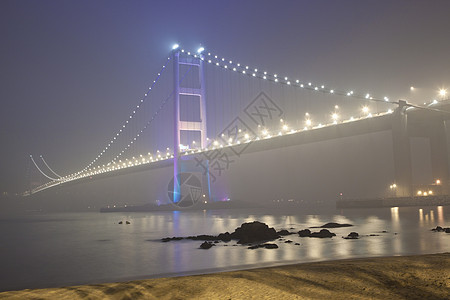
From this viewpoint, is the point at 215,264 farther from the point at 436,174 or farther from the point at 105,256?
the point at 436,174

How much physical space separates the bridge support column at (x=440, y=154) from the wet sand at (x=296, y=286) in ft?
125

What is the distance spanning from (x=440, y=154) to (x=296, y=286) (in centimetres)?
4048

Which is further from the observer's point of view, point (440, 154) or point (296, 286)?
point (440, 154)

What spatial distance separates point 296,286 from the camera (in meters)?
4.57

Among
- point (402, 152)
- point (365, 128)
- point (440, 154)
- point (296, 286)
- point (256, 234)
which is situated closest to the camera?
point (296, 286)

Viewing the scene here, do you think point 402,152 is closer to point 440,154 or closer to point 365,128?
point 365,128

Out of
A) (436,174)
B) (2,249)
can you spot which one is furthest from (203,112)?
(2,249)

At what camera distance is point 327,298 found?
4.14m

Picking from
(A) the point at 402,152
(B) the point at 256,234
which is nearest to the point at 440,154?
(A) the point at 402,152

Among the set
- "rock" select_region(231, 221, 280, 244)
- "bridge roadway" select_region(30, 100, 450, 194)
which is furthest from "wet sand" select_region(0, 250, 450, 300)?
"bridge roadway" select_region(30, 100, 450, 194)

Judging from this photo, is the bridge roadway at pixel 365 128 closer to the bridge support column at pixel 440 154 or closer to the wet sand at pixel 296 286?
the bridge support column at pixel 440 154

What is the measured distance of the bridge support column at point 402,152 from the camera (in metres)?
34.2

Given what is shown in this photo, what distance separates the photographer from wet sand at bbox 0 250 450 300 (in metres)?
4.32

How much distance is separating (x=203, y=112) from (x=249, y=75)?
764 centimetres
